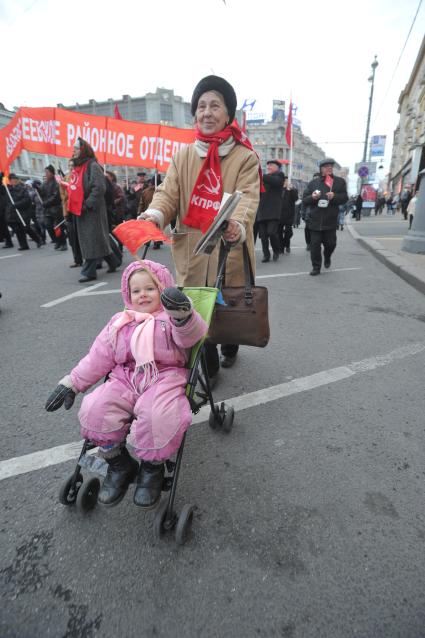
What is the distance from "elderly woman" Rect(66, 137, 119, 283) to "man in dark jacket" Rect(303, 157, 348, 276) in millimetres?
Result: 3566

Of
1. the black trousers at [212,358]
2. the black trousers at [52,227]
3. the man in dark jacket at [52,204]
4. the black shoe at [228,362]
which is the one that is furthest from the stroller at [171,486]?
the black trousers at [52,227]

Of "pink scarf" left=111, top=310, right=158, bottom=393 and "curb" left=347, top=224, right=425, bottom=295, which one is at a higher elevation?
"pink scarf" left=111, top=310, right=158, bottom=393

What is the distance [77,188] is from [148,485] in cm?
527

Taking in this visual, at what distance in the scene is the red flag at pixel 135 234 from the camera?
66.7 inches

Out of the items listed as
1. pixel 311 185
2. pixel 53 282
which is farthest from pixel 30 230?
pixel 311 185

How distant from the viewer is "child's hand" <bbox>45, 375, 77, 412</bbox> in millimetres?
1606

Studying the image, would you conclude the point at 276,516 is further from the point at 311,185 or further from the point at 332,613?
the point at 311,185

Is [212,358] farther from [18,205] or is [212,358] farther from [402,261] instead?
[18,205]

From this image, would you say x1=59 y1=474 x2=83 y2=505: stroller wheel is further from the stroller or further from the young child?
the young child

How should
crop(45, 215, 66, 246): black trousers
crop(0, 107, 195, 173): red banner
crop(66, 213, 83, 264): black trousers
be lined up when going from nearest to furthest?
1. crop(66, 213, 83, 264): black trousers
2. crop(0, 107, 195, 173): red banner
3. crop(45, 215, 66, 246): black trousers

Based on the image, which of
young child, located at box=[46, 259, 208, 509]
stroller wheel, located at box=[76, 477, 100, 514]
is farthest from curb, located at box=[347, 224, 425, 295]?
stroller wheel, located at box=[76, 477, 100, 514]

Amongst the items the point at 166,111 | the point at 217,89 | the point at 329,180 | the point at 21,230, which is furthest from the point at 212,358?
the point at 166,111

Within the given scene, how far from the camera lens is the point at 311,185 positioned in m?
6.50

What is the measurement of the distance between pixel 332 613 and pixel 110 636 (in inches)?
30.5
